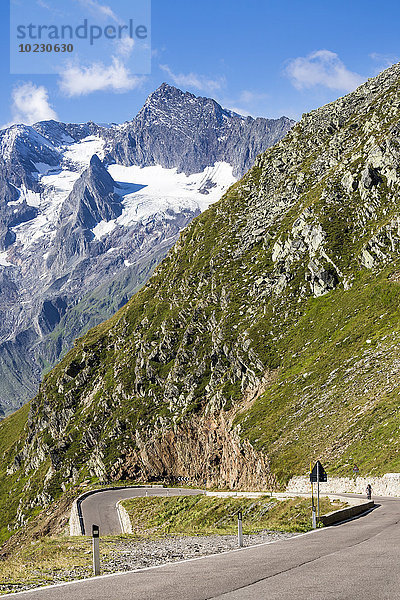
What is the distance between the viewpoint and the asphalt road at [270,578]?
41.1ft

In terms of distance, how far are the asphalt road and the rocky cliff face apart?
1506 inches

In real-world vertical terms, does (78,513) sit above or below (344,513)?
below

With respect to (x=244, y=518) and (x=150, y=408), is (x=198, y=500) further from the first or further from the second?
(x=150, y=408)

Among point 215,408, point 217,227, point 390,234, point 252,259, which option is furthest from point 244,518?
point 217,227

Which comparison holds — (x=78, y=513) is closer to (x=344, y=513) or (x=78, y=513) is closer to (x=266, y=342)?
(x=266, y=342)

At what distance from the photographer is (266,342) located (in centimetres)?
10812

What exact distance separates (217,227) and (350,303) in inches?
2410

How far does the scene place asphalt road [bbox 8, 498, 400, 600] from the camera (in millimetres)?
12539

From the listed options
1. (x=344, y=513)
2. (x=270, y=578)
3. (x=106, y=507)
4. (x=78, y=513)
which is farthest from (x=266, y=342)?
(x=270, y=578)

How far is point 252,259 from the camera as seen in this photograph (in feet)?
435

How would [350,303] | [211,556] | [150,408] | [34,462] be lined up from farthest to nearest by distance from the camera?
[34,462] < [150,408] < [350,303] < [211,556]

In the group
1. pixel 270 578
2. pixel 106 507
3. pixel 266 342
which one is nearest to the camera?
pixel 270 578

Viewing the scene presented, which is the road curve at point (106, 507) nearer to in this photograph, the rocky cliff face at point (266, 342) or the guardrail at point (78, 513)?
the guardrail at point (78, 513)

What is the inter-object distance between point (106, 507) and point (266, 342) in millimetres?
44795
